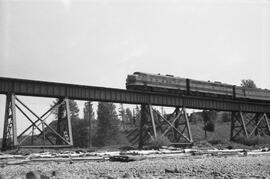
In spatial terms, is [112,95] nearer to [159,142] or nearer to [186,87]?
[159,142]

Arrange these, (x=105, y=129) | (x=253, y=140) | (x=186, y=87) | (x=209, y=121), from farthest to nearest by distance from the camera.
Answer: (x=209, y=121) < (x=105, y=129) < (x=253, y=140) < (x=186, y=87)

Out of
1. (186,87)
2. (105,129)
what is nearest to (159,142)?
(186,87)

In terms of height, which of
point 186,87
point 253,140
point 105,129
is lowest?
point 253,140

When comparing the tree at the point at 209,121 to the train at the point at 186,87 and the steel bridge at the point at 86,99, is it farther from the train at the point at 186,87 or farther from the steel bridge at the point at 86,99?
the steel bridge at the point at 86,99

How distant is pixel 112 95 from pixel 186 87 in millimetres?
10047

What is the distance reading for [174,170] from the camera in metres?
12.2

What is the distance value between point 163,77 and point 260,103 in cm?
1749

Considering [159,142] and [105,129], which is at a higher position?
[105,129]

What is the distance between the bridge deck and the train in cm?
100

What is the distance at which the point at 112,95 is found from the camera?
30609mm

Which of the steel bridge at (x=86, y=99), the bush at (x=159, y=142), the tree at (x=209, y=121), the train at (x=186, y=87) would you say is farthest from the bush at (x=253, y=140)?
the tree at (x=209, y=121)

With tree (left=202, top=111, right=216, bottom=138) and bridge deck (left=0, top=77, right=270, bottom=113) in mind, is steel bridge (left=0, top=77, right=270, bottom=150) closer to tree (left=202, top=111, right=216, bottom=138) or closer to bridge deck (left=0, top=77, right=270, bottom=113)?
bridge deck (left=0, top=77, right=270, bottom=113)

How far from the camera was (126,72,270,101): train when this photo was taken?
1289 inches

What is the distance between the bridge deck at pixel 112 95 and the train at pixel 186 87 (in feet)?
3.27
